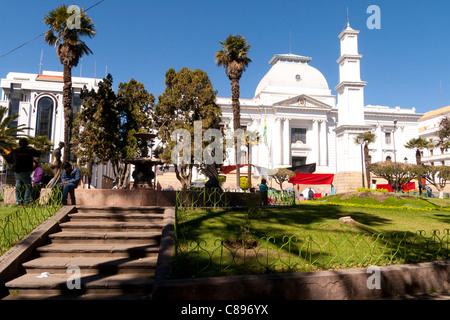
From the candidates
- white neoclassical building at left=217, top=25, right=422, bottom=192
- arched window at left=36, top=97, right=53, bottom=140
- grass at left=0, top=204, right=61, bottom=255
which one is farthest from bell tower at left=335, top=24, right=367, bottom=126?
arched window at left=36, top=97, right=53, bottom=140

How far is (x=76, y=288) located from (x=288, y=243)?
3.47 metres

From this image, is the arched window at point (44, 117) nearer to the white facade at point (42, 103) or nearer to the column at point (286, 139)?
the white facade at point (42, 103)

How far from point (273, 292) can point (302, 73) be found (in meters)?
49.8

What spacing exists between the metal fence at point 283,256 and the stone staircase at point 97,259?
0.63 meters

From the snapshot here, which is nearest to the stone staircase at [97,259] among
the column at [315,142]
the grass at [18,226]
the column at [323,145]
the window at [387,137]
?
the grass at [18,226]

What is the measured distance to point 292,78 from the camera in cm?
4925

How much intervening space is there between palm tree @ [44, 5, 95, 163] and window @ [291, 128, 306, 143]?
3550 cm

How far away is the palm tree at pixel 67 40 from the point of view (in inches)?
651

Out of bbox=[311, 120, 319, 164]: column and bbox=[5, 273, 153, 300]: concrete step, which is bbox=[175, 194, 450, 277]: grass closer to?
bbox=[5, 273, 153, 300]: concrete step

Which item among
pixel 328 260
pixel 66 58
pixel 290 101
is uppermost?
pixel 290 101

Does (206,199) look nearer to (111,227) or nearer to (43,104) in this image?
(111,227)

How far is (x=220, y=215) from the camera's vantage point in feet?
25.2
